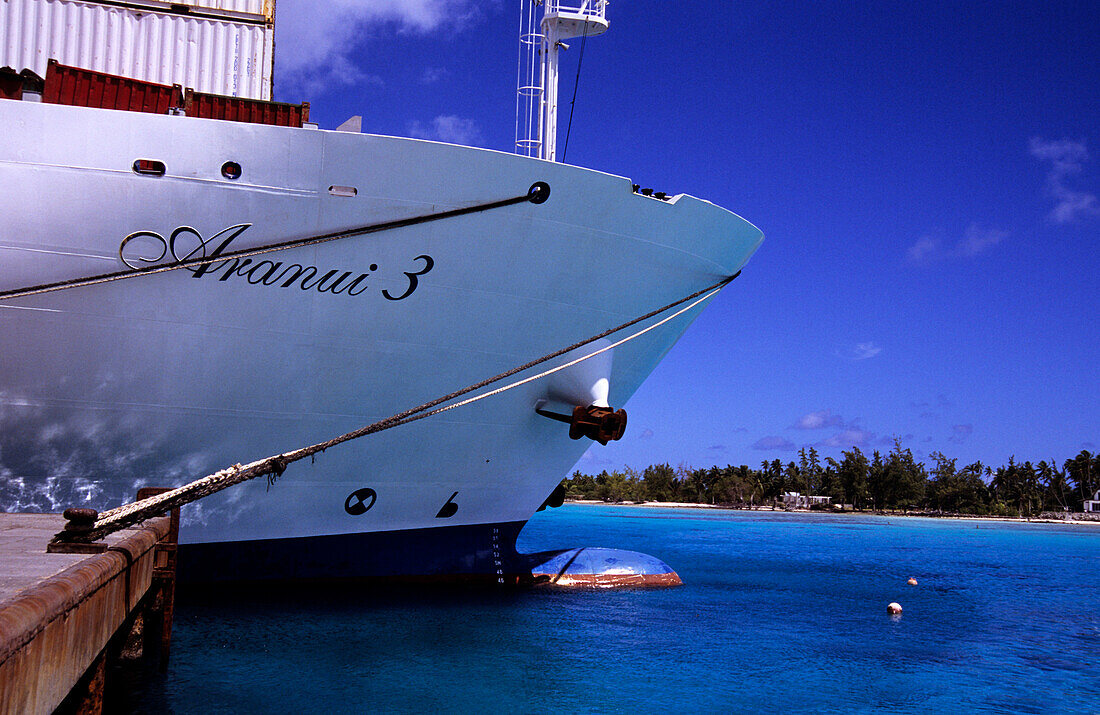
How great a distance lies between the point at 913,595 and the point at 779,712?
12.7 meters

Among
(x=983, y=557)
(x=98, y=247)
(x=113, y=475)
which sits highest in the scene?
(x=98, y=247)

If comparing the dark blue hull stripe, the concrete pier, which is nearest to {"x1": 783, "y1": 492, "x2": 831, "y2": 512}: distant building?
the dark blue hull stripe

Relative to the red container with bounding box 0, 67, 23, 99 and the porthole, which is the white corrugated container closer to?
the red container with bounding box 0, 67, 23, 99

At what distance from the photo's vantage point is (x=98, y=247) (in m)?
8.45

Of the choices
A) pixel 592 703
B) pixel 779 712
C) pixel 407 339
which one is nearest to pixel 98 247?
pixel 407 339

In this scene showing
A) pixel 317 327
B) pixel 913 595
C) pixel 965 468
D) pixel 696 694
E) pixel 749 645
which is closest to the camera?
pixel 696 694

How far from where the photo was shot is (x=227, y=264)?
8789 mm

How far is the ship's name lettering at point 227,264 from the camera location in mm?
8586

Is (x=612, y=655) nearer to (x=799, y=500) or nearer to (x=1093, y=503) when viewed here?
(x=799, y=500)

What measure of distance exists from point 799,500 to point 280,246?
11460 cm

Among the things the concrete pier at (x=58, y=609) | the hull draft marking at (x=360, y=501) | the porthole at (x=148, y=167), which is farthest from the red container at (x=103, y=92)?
the hull draft marking at (x=360, y=501)

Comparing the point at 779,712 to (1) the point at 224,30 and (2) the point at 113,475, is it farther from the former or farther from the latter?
(1) the point at 224,30

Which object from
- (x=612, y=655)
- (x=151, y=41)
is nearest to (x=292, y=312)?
(x=612, y=655)

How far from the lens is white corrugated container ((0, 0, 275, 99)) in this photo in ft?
38.9
